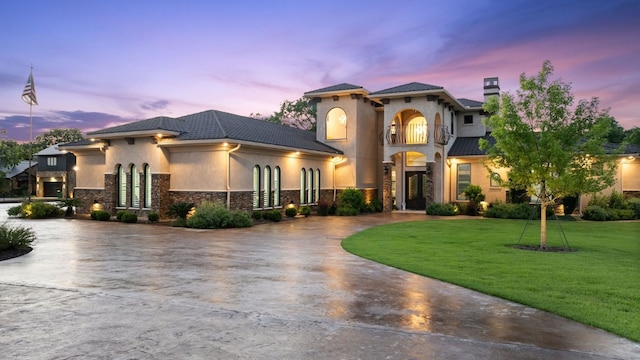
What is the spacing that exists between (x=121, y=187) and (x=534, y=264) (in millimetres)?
19213

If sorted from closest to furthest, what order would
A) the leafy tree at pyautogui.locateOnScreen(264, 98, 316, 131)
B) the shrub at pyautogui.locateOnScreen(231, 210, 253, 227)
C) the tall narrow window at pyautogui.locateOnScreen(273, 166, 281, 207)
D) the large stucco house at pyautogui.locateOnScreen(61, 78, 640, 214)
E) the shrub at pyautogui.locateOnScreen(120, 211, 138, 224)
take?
the shrub at pyautogui.locateOnScreen(231, 210, 253, 227), the shrub at pyautogui.locateOnScreen(120, 211, 138, 224), the large stucco house at pyautogui.locateOnScreen(61, 78, 640, 214), the tall narrow window at pyautogui.locateOnScreen(273, 166, 281, 207), the leafy tree at pyautogui.locateOnScreen(264, 98, 316, 131)

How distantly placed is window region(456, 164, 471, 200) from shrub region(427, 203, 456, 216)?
3084 millimetres

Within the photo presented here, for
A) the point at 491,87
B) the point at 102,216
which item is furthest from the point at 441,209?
the point at 102,216

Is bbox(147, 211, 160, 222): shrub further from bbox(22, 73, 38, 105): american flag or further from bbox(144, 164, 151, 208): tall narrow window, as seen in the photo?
bbox(22, 73, 38, 105): american flag

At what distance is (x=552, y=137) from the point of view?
1205 cm

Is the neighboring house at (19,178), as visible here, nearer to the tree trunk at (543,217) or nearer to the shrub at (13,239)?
the shrub at (13,239)

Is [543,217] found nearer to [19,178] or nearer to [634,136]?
[634,136]

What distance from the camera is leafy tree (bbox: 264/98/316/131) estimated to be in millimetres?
47844

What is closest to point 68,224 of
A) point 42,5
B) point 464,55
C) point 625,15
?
point 42,5

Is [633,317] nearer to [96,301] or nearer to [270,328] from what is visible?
[270,328]

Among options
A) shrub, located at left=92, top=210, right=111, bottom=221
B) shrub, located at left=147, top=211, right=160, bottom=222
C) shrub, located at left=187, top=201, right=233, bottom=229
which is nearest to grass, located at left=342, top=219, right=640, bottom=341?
shrub, located at left=187, top=201, right=233, bottom=229

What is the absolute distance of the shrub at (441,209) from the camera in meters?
25.1

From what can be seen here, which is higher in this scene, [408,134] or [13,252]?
[408,134]

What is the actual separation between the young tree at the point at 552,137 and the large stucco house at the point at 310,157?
8.26 m
